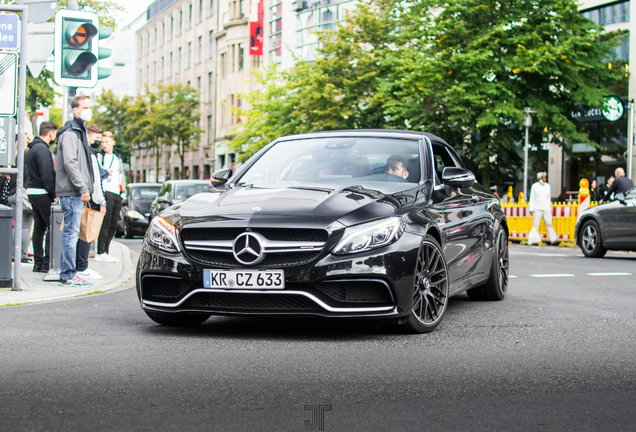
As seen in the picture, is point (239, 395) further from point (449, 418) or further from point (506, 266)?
point (506, 266)

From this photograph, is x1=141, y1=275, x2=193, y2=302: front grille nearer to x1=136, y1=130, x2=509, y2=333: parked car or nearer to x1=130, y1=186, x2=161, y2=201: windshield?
x1=136, y1=130, x2=509, y2=333: parked car

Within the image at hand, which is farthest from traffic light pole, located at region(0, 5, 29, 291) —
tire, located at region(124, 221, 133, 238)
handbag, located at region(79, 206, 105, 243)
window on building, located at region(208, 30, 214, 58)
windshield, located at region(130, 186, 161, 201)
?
window on building, located at region(208, 30, 214, 58)

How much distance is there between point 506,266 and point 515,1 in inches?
877

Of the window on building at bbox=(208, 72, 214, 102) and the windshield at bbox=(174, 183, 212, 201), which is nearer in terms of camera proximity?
the windshield at bbox=(174, 183, 212, 201)

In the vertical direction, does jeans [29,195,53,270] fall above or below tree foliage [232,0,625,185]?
below

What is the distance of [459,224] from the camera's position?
6.85m

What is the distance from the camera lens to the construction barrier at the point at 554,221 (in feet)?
72.7

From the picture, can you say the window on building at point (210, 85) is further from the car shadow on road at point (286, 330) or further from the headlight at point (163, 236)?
the headlight at point (163, 236)

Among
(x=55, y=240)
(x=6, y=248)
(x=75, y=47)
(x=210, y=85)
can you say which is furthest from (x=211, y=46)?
(x=6, y=248)

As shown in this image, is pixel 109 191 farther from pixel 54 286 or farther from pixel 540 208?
pixel 540 208

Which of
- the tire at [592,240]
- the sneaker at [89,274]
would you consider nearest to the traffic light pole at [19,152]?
the sneaker at [89,274]

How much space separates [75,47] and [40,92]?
2114 cm

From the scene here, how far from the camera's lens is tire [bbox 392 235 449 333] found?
5781mm

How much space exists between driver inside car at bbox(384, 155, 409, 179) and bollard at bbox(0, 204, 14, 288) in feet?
13.2
